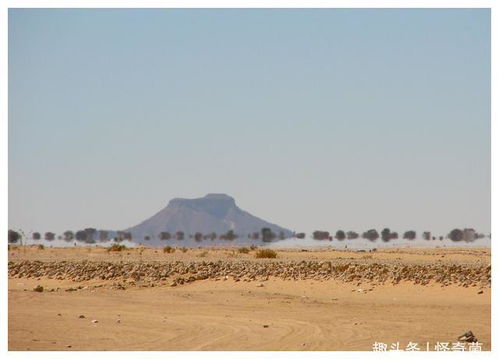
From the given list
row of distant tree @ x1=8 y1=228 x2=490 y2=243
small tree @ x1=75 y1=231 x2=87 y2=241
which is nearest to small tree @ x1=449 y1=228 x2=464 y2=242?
row of distant tree @ x1=8 y1=228 x2=490 y2=243

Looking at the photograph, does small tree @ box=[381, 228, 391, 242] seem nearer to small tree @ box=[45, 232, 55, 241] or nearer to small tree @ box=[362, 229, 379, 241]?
small tree @ box=[362, 229, 379, 241]

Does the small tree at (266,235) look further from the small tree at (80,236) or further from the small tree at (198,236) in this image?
the small tree at (80,236)

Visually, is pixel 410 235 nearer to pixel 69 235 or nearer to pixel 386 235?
pixel 386 235

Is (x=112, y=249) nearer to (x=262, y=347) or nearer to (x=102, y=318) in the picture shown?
(x=102, y=318)

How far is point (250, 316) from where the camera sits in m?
20.2

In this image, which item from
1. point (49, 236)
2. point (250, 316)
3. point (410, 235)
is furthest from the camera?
point (410, 235)

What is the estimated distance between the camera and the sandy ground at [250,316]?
638 inches

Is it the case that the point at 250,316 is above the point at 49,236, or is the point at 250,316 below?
below

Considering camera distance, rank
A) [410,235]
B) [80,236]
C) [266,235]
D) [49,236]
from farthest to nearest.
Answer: [410,235] < [266,235] < [49,236] < [80,236]

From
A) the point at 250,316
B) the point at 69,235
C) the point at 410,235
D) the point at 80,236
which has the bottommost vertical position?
the point at 250,316

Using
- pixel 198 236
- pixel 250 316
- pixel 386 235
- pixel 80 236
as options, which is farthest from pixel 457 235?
pixel 250 316

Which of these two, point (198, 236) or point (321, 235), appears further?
point (321, 235)
